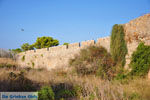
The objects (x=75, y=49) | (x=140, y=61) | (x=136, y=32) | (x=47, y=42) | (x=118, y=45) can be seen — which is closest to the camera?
(x=140, y=61)

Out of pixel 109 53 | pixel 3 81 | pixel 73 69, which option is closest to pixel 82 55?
pixel 73 69

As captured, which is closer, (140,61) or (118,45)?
(140,61)

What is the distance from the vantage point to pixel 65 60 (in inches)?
463

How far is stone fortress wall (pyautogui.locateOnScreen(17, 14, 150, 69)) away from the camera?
7160 millimetres

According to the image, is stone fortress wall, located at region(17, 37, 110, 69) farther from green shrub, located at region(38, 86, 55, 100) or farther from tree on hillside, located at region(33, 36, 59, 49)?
tree on hillside, located at region(33, 36, 59, 49)

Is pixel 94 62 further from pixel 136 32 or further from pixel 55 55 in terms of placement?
pixel 55 55

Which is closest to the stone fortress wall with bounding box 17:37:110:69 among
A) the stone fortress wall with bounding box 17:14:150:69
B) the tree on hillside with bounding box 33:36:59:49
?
the stone fortress wall with bounding box 17:14:150:69

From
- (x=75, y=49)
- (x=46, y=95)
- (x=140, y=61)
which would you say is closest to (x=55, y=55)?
(x=75, y=49)

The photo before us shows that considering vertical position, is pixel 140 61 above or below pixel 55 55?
below

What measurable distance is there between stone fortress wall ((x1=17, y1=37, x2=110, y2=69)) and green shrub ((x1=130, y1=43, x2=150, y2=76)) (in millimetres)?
2119

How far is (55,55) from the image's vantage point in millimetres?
12977

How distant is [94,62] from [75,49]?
2.76 metres

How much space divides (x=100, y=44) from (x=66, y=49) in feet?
11.1

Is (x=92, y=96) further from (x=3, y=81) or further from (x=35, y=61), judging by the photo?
(x=35, y=61)
